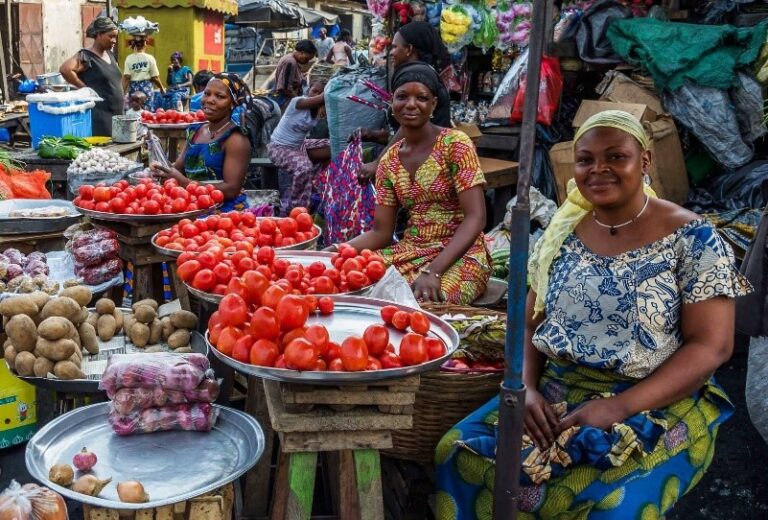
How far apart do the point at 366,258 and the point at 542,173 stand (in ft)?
11.4

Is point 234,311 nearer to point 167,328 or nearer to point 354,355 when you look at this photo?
point 354,355

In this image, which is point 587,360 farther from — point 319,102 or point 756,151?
point 319,102

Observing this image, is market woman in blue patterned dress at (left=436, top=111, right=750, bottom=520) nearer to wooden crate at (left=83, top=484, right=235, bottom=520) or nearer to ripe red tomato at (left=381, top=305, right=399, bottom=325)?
ripe red tomato at (left=381, top=305, right=399, bottom=325)

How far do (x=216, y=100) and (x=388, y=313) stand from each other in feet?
9.71

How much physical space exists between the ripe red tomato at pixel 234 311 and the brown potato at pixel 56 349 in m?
0.86

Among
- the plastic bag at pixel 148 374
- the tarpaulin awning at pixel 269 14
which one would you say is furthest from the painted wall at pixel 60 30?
the plastic bag at pixel 148 374

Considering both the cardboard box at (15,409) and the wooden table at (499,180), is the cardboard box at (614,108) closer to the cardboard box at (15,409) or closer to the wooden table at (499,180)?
the wooden table at (499,180)

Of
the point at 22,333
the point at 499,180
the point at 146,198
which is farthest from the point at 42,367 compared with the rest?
the point at 499,180

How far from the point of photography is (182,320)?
3.15 m

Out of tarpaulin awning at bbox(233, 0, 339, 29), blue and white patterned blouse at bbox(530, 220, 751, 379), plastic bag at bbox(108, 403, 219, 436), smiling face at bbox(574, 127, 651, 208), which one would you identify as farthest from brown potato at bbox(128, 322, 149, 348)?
tarpaulin awning at bbox(233, 0, 339, 29)

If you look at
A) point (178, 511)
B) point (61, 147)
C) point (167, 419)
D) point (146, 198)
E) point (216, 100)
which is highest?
point (216, 100)

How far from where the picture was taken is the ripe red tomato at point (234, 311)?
2.22 metres

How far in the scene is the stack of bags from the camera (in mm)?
2324

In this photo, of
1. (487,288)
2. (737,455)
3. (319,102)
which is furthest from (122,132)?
(737,455)
